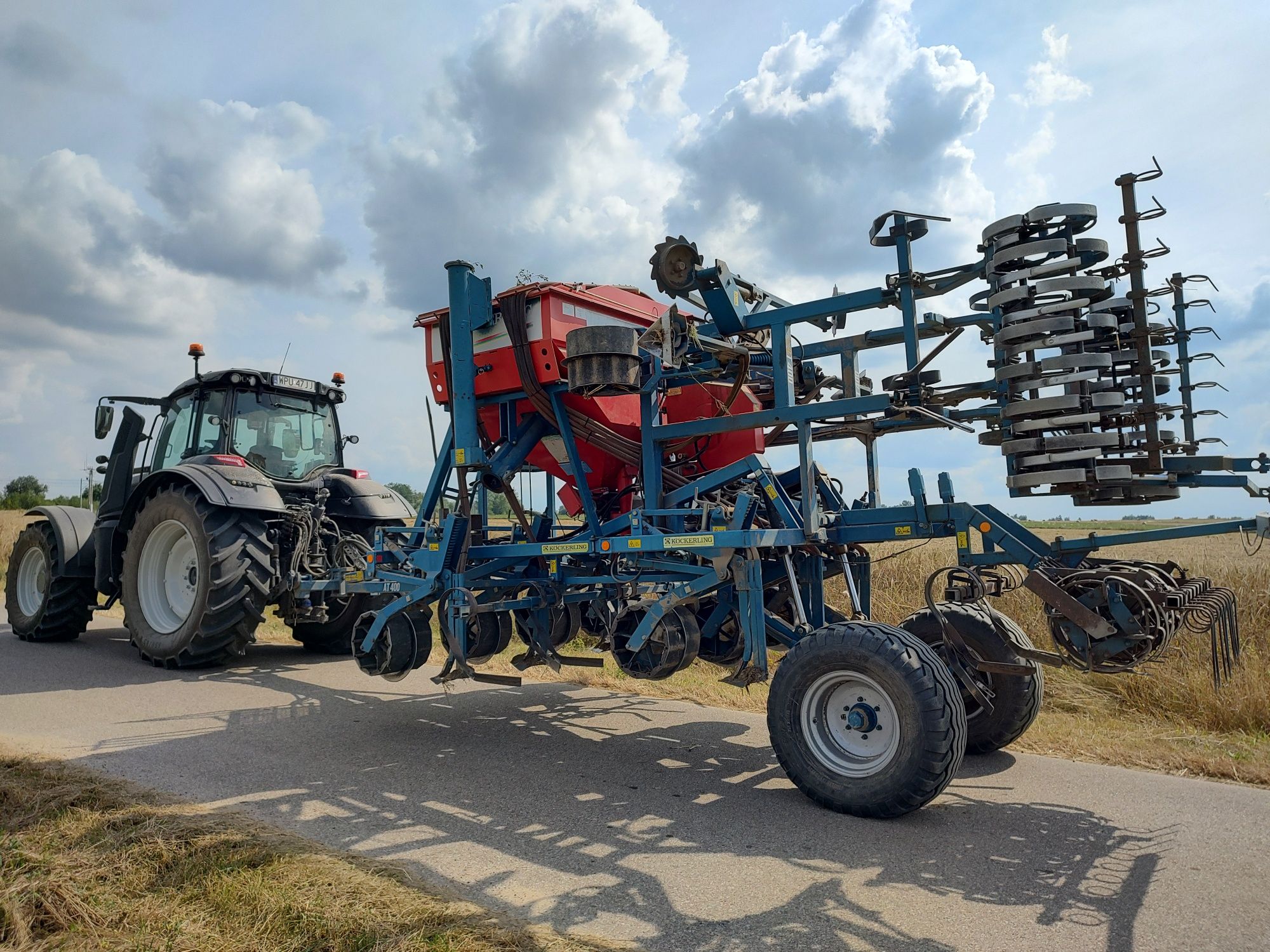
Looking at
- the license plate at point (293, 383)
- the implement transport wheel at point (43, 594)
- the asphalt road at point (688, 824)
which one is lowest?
the asphalt road at point (688, 824)

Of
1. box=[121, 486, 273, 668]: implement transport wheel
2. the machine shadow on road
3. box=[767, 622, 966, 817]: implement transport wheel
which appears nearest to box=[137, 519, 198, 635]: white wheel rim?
box=[121, 486, 273, 668]: implement transport wheel

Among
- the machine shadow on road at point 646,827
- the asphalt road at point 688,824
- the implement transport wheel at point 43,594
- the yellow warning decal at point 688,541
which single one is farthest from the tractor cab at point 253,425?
the yellow warning decal at point 688,541

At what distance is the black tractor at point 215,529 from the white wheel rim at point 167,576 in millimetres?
13

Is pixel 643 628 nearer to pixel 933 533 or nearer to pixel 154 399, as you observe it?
pixel 933 533

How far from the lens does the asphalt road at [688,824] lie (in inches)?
120

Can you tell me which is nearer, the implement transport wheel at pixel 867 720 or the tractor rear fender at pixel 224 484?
the implement transport wheel at pixel 867 720

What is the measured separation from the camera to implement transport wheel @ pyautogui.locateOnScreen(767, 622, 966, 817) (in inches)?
154

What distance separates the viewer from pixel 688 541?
4910mm

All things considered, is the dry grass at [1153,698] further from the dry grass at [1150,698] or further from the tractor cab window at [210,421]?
the tractor cab window at [210,421]

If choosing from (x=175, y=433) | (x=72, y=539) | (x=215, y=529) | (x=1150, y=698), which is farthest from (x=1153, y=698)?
(x=72, y=539)

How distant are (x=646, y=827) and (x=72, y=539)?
27.2ft

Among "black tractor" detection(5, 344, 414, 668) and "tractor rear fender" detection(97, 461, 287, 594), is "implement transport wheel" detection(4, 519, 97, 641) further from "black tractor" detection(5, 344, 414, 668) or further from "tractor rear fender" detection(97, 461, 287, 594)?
"tractor rear fender" detection(97, 461, 287, 594)

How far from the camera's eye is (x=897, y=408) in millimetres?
4648

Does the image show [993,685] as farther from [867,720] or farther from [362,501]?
[362,501]
